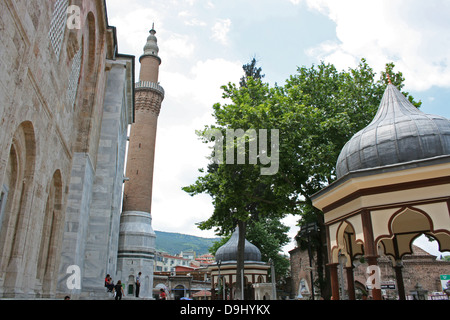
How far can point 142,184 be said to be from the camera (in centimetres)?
2745

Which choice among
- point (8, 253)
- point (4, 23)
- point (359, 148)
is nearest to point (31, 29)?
point (4, 23)

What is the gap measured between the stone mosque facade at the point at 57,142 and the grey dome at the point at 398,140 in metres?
7.85

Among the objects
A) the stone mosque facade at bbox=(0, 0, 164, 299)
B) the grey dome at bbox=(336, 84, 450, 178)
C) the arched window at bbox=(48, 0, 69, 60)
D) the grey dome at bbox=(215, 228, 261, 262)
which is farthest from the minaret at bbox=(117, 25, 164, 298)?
the grey dome at bbox=(336, 84, 450, 178)

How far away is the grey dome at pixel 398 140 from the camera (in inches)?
319

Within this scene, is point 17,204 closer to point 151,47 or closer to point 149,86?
point 149,86

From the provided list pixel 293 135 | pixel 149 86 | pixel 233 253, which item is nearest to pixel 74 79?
pixel 293 135

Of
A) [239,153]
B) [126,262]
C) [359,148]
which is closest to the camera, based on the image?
[359,148]

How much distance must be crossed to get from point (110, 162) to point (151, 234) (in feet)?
41.4

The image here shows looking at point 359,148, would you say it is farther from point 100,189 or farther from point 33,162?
point 100,189

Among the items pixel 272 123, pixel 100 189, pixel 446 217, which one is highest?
pixel 272 123

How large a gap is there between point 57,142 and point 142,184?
57.2ft

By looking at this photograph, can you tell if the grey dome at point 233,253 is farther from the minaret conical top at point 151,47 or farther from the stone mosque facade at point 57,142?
the minaret conical top at point 151,47

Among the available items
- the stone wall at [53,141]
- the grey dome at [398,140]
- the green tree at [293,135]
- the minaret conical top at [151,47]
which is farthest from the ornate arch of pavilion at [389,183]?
the minaret conical top at [151,47]

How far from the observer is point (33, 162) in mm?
8430
